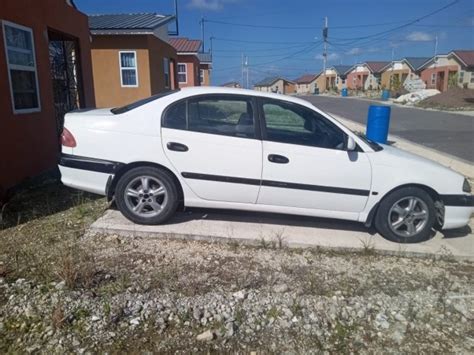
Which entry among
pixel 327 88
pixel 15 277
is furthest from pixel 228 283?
pixel 327 88

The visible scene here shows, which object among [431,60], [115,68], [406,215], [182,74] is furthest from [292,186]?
[431,60]

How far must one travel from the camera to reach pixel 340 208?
420 cm

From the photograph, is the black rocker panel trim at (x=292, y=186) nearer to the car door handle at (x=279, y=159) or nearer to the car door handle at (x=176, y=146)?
the car door handle at (x=279, y=159)

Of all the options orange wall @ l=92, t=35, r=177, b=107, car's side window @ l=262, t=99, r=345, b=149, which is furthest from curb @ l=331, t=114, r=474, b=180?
orange wall @ l=92, t=35, r=177, b=107

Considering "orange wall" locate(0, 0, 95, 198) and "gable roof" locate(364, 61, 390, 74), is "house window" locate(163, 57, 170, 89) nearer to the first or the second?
"orange wall" locate(0, 0, 95, 198)

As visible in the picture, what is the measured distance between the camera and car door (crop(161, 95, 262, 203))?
13.5 ft

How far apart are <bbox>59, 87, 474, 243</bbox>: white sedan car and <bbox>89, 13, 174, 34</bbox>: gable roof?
37.5ft

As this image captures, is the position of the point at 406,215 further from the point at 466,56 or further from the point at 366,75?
the point at 366,75

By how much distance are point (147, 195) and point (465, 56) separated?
5288 centimetres

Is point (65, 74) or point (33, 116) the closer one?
point (33, 116)

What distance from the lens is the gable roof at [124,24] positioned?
14320mm

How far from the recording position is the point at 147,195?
4.27 m

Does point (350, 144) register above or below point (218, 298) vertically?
above

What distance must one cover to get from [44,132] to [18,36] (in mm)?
1603
